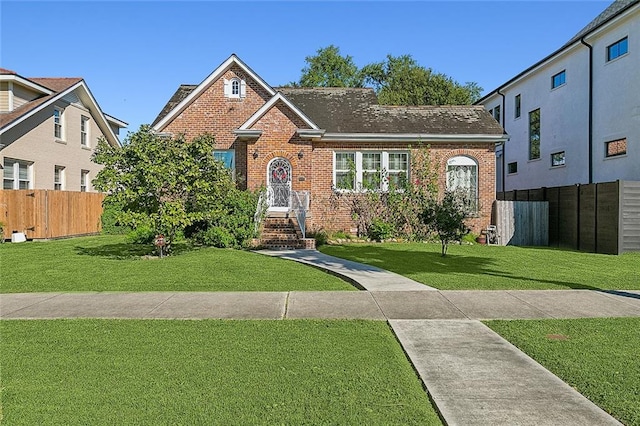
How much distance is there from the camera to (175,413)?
362 centimetres

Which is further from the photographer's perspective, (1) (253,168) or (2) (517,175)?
(2) (517,175)

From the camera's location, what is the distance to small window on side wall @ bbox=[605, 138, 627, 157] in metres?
19.7

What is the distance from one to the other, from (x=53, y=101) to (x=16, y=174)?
13.2 ft

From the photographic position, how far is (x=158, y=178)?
12.8 m

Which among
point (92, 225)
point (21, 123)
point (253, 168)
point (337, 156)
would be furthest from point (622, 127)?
point (21, 123)

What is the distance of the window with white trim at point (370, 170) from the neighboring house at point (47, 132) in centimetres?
1350

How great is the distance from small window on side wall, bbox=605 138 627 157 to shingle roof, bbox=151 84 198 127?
1915 cm

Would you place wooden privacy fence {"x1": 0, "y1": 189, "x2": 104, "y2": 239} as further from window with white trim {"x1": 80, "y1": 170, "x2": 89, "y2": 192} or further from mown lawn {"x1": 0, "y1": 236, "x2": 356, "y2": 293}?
window with white trim {"x1": 80, "y1": 170, "x2": 89, "y2": 192}

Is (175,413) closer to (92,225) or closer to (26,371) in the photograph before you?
(26,371)

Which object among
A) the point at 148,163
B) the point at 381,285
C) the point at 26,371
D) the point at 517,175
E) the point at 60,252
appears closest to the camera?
the point at 26,371

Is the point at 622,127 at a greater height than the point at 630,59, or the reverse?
the point at 630,59

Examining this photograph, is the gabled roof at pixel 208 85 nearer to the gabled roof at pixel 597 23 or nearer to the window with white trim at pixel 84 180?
the window with white trim at pixel 84 180

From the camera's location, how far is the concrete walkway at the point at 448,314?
151 inches

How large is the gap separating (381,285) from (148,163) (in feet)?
24.2
